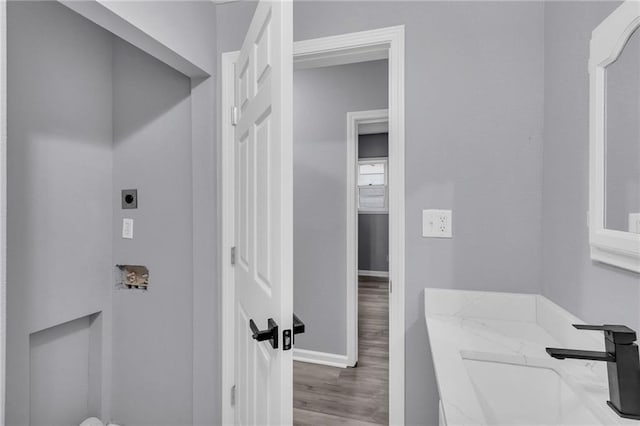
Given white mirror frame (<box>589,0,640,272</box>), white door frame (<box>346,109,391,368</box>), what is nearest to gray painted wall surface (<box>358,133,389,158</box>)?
white door frame (<box>346,109,391,368</box>)

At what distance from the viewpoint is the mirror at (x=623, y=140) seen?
0.77 meters

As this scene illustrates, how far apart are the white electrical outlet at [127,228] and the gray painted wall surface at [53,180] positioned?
0.31 ft

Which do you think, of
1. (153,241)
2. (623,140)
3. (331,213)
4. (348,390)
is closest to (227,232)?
(153,241)

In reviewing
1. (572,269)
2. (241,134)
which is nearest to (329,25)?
(241,134)

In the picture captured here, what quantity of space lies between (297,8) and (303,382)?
2.44 m

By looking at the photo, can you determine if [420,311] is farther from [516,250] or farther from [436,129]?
[436,129]

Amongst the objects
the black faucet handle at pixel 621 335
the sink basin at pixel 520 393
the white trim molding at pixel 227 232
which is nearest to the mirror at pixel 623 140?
the black faucet handle at pixel 621 335

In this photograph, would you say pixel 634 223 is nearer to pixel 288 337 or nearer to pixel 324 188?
pixel 288 337

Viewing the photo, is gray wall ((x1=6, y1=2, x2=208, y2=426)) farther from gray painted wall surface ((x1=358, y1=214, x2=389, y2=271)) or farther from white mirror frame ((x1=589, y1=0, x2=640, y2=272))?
gray painted wall surface ((x1=358, y1=214, x2=389, y2=271))

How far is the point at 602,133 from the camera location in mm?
901

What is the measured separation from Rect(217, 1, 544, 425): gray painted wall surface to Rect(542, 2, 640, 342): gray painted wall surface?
0.06m

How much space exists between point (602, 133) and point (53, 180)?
224cm

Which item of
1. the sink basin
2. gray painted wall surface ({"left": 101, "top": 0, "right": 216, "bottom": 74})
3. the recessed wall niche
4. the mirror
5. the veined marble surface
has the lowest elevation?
the recessed wall niche

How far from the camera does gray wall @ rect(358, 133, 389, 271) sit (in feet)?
19.4
